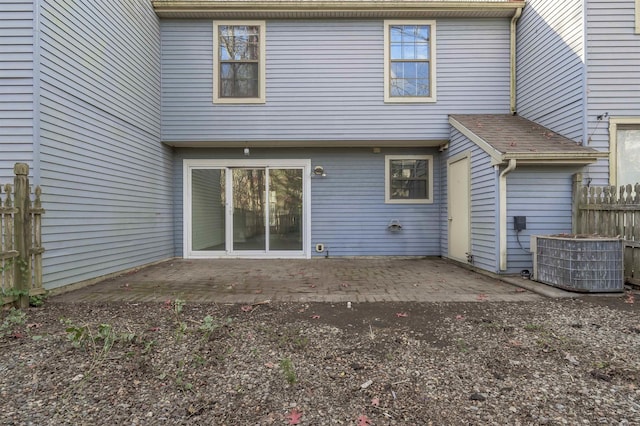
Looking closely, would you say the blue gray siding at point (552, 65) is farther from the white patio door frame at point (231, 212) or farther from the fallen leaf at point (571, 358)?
the white patio door frame at point (231, 212)

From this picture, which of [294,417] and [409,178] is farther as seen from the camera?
[409,178]

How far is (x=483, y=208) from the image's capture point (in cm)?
593

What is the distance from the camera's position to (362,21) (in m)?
7.33

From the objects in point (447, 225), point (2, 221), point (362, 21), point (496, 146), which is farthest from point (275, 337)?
point (362, 21)

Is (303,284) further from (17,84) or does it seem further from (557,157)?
(17,84)

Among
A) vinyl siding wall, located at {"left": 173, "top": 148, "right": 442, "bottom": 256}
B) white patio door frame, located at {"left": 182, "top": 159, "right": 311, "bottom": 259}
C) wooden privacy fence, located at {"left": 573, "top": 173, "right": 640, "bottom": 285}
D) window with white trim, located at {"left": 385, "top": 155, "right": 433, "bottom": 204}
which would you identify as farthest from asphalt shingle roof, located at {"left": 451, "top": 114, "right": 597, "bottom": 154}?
white patio door frame, located at {"left": 182, "top": 159, "right": 311, "bottom": 259}

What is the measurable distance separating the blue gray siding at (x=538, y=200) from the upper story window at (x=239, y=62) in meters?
5.29

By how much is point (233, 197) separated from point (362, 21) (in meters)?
4.87

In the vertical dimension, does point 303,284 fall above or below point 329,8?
below

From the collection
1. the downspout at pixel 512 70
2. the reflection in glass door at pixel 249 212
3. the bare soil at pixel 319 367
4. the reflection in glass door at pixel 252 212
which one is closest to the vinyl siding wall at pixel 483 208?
the downspout at pixel 512 70

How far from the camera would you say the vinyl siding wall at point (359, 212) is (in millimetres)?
7855

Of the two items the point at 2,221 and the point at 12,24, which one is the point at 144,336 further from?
the point at 12,24

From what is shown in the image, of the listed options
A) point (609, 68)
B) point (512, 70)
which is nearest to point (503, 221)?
point (609, 68)

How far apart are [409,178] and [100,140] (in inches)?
245
